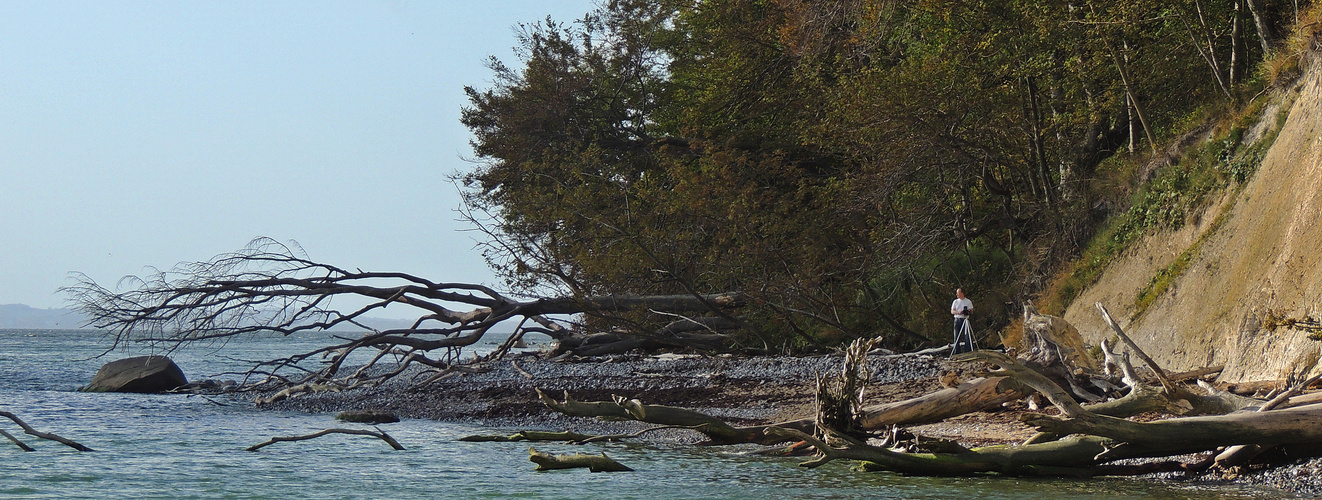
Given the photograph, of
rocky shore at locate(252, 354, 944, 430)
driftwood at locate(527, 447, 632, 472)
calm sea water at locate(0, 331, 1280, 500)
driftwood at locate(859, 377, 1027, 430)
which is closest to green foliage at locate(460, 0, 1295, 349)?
rocky shore at locate(252, 354, 944, 430)

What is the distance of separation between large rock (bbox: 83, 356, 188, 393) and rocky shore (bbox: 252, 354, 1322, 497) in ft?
28.2

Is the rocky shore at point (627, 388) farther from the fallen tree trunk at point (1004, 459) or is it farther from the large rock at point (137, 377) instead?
the large rock at point (137, 377)

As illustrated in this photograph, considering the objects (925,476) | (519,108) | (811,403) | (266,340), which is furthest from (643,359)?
(266,340)

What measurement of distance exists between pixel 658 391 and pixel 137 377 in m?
16.9

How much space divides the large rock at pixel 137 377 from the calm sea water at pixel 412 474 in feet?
33.2

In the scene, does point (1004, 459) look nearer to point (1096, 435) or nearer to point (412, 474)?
point (1096, 435)

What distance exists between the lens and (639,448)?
14234 mm

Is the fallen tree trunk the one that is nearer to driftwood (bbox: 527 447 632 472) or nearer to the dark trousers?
driftwood (bbox: 527 447 632 472)

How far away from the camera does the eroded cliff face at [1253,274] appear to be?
12.7 metres

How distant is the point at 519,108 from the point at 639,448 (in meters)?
19.8

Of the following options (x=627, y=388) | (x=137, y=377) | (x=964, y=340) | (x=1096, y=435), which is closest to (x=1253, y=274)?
(x=964, y=340)

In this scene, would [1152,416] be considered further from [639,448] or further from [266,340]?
[266,340]

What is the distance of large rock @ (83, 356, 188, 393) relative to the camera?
28.8 metres

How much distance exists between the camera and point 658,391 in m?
19.8
